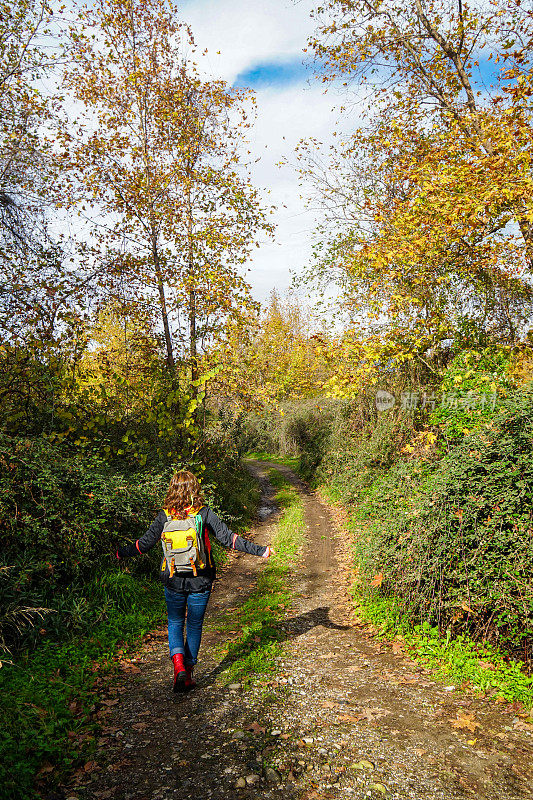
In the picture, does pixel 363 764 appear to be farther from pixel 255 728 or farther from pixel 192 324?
pixel 192 324

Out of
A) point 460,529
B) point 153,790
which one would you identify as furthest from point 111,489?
point 460,529

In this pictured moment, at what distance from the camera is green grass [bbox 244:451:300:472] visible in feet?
89.3

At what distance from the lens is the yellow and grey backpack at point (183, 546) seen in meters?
4.23

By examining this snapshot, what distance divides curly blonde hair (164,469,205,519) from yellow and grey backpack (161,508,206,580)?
10 cm

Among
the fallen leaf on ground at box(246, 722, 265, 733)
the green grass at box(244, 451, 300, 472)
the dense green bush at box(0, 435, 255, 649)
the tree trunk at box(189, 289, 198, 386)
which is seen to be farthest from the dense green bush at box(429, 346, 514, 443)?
the green grass at box(244, 451, 300, 472)

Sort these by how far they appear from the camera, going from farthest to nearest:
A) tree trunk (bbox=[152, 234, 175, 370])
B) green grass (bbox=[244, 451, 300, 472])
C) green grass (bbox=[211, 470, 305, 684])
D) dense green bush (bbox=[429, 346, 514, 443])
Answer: green grass (bbox=[244, 451, 300, 472]), tree trunk (bbox=[152, 234, 175, 370]), dense green bush (bbox=[429, 346, 514, 443]), green grass (bbox=[211, 470, 305, 684])

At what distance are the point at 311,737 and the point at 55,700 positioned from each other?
2.40 metres

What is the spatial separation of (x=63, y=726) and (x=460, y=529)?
4498 millimetres

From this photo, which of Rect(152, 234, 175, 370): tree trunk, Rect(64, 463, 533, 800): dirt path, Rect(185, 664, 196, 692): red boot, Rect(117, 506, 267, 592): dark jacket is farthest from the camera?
Rect(152, 234, 175, 370): tree trunk

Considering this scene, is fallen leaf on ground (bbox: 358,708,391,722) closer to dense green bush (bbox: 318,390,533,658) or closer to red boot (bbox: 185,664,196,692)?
dense green bush (bbox: 318,390,533,658)

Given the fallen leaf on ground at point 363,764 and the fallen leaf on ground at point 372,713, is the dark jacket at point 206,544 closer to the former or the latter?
the fallen leaf on ground at point 372,713

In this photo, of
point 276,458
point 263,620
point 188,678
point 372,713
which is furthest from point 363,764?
point 276,458

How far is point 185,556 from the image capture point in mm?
4227

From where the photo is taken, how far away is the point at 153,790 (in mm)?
3131
